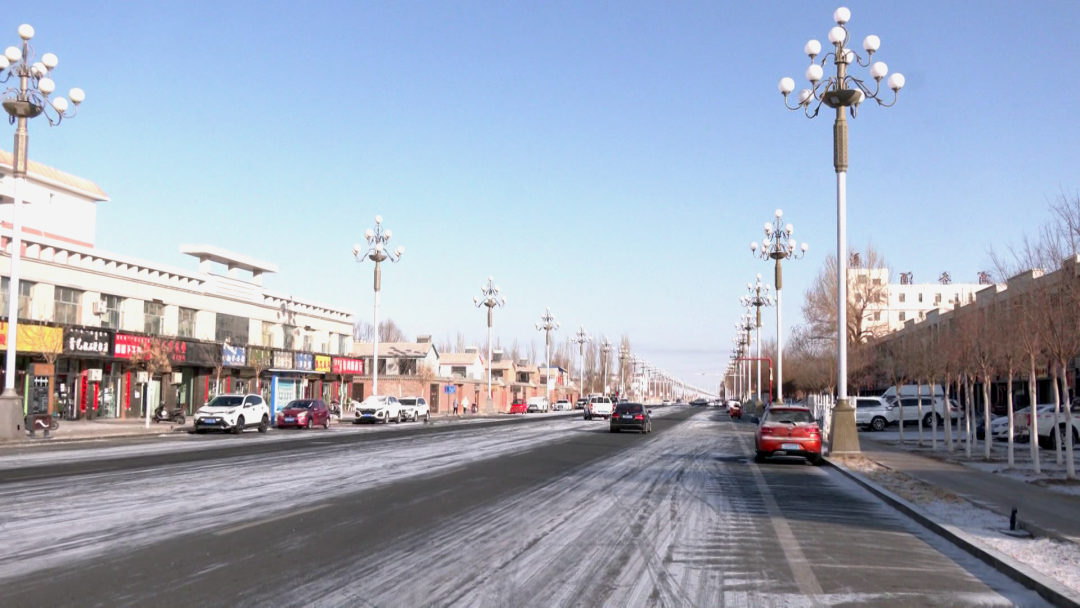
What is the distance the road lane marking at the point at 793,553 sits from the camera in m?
8.96

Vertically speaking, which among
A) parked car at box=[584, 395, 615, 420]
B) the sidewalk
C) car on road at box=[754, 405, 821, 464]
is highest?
car on road at box=[754, 405, 821, 464]

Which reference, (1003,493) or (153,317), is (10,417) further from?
(1003,493)

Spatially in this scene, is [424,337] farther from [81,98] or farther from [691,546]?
[691,546]

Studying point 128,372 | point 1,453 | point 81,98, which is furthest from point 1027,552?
point 128,372

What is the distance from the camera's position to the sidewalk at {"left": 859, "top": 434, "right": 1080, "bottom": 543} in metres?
13.4

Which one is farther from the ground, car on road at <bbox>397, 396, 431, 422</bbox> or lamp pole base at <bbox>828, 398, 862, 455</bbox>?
lamp pole base at <bbox>828, 398, 862, 455</bbox>

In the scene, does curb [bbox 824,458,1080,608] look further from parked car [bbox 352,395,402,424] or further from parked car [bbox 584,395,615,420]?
parked car [bbox 584,395,615,420]

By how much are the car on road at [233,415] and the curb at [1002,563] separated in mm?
31057

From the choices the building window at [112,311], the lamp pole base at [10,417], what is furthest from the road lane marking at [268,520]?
the building window at [112,311]

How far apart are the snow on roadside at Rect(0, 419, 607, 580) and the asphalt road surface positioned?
0.06 m

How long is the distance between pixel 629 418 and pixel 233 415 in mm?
17948

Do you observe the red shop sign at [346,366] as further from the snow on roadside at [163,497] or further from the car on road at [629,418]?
the snow on roadside at [163,497]

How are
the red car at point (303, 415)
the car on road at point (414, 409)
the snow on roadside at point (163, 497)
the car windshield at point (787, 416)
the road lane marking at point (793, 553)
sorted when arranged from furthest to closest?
the car on road at point (414, 409), the red car at point (303, 415), the car windshield at point (787, 416), the snow on roadside at point (163, 497), the road lane marking at point (793, 553)

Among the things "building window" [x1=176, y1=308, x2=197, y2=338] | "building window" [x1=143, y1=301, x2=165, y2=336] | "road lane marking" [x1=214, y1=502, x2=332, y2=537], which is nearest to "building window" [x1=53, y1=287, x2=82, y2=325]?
"building window" [x1=143, y1=301, x2=165, y2=336]
